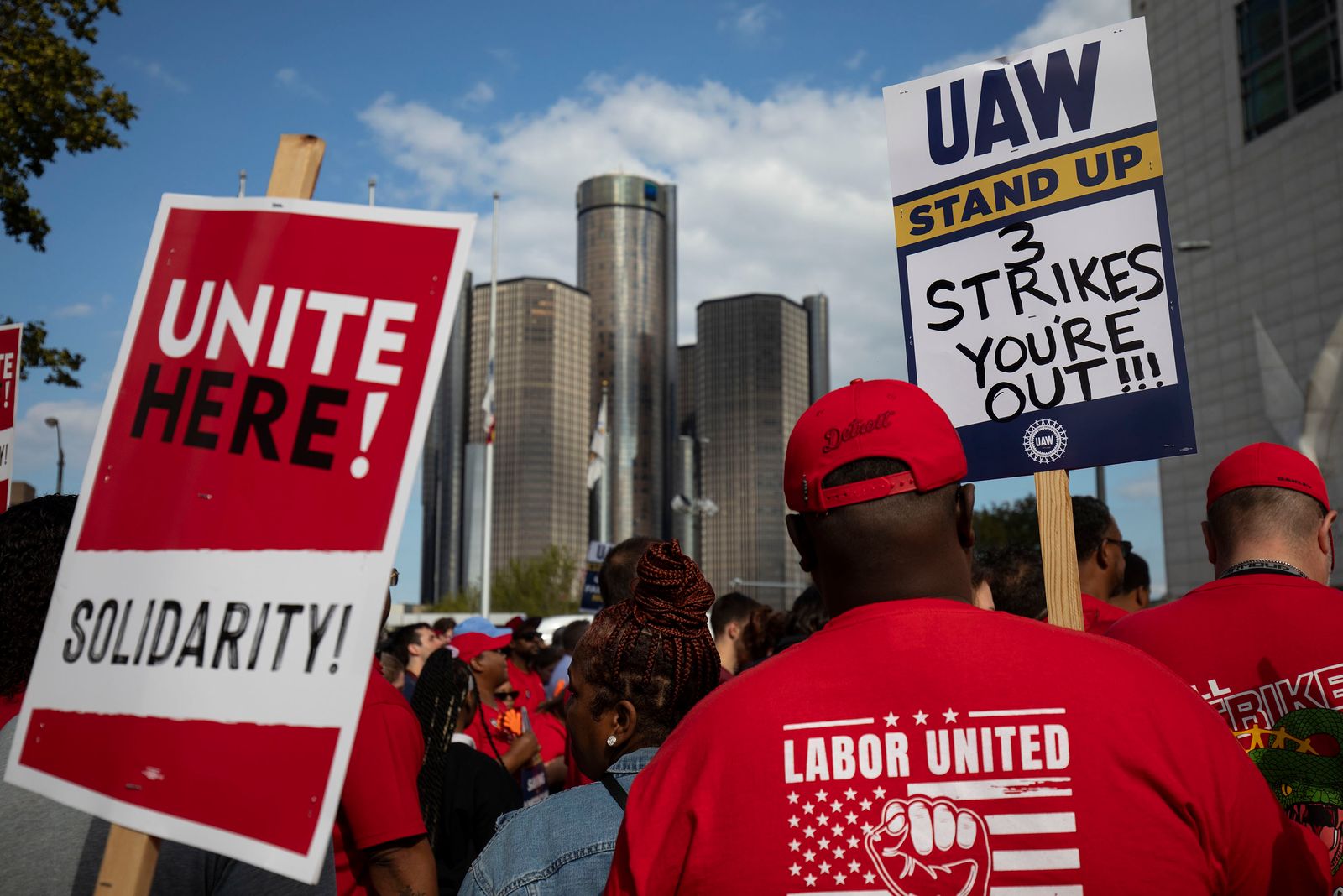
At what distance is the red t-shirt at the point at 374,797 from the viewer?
2.80 meters

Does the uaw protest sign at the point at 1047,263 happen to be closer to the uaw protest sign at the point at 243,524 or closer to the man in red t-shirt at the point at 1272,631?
the man in red t-shirt at the point at 1272,631

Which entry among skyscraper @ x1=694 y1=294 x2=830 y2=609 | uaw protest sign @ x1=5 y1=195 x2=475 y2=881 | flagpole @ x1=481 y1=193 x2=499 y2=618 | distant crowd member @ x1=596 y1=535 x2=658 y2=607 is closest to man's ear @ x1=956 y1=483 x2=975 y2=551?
uaw protest sign @ x1=5 y1=195 x2=475 y2=881

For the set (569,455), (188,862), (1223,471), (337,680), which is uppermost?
(569,455)

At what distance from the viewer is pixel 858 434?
181cm

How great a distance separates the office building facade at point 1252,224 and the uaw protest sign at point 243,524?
2702cm

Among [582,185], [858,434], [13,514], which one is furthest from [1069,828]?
[582,185]

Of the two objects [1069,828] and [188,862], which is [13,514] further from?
[1069,828]

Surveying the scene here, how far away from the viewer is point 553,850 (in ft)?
7.70

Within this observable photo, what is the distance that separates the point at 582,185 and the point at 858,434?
16429 centimetres

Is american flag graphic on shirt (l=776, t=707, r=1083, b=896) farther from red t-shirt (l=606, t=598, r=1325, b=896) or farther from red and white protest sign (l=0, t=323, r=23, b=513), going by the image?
red and white protest sign (l=0, t=323, r=23, b=513)

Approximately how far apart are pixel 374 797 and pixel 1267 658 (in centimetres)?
218

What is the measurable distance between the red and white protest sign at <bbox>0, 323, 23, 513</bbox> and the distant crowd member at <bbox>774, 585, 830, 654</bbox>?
136 inches

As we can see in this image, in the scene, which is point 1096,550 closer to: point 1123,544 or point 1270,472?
point 1123,544

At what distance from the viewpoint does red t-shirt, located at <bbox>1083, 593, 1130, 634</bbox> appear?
431 centimetres
